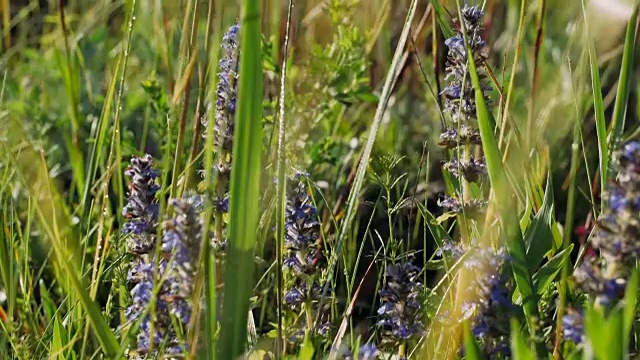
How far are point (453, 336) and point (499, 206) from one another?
0.22 metres

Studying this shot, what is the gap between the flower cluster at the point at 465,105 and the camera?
4.97 ft

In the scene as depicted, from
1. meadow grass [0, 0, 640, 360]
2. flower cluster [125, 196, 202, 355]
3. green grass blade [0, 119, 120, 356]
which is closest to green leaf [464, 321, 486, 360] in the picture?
meadow grass [0, 0, 640, 360]

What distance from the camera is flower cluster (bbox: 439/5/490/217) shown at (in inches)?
59.6

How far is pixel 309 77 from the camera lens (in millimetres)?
2494

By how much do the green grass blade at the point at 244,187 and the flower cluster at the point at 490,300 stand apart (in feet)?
1.04

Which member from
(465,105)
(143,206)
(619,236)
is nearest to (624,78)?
(465,105)

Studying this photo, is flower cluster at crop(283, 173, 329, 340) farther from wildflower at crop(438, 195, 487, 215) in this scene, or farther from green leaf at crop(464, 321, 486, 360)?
green leaf at crop(464, 321, 486, 360)

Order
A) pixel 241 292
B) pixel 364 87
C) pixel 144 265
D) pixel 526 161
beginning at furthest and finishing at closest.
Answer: pixel 364 87, pixel 526 161, pixel 144 265, pixel 241 292

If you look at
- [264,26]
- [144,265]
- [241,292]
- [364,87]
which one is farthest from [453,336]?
[264,26]

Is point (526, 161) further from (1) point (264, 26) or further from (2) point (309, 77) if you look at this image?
(1) point (264, 26)

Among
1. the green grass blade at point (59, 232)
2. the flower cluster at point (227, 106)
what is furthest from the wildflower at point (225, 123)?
the green grass blade at point (59, 232)

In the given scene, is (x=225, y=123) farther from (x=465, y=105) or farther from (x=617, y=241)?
(x=617, y=241)

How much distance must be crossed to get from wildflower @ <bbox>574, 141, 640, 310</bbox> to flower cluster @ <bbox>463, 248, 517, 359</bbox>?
0.55 ft

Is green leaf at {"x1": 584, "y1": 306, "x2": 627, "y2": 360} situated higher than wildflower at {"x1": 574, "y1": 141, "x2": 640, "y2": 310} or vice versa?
wildflower at {"x1": 574, "y1": 141, "x2": 640, "y2": 310}
